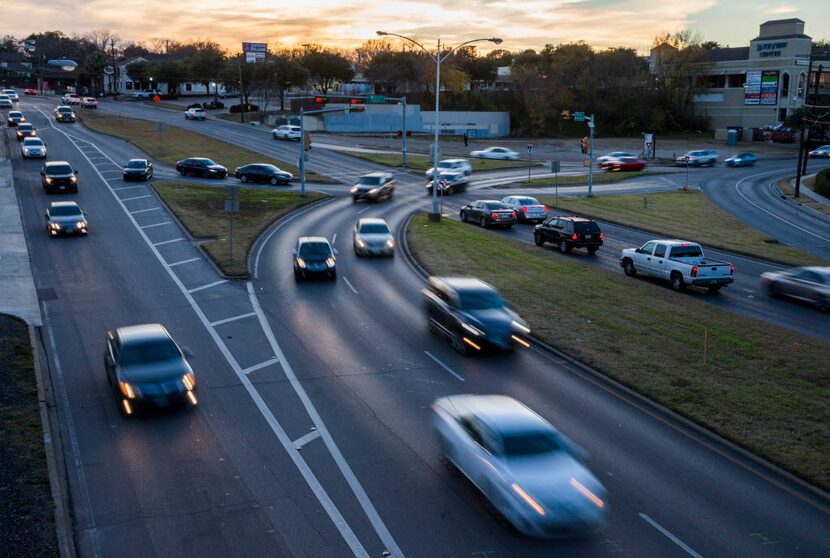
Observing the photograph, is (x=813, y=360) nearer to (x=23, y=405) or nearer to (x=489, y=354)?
(x=489, y=354)

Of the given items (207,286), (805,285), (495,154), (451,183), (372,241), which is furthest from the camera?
(495,154)

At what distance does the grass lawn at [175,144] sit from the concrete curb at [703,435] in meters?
44.2

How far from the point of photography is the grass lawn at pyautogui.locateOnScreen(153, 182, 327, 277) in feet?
113

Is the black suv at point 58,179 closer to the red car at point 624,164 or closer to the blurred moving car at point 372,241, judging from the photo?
the blurred moving car at point 372,241

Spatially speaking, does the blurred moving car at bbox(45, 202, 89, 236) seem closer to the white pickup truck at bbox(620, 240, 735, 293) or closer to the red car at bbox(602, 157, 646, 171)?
the white pickup truck at bbox(620, 240, 735, 293)

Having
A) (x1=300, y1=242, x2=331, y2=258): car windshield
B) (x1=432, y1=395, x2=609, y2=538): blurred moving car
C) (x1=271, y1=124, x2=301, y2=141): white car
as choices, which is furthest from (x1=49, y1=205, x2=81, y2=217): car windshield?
(x1=271, y1=124, x2=301, y2=141): white car

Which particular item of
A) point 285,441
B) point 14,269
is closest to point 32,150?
point 14,269

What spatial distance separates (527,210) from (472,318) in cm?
2631

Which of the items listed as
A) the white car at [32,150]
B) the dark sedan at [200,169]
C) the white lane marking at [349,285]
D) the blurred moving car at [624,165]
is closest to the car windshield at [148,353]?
the white lane marking at [349,285]

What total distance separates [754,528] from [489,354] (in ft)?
32.9

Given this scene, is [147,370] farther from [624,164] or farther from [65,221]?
[624,164]

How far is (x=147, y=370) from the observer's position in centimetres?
1744

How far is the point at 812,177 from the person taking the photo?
74.8m

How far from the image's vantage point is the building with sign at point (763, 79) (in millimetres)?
105625
